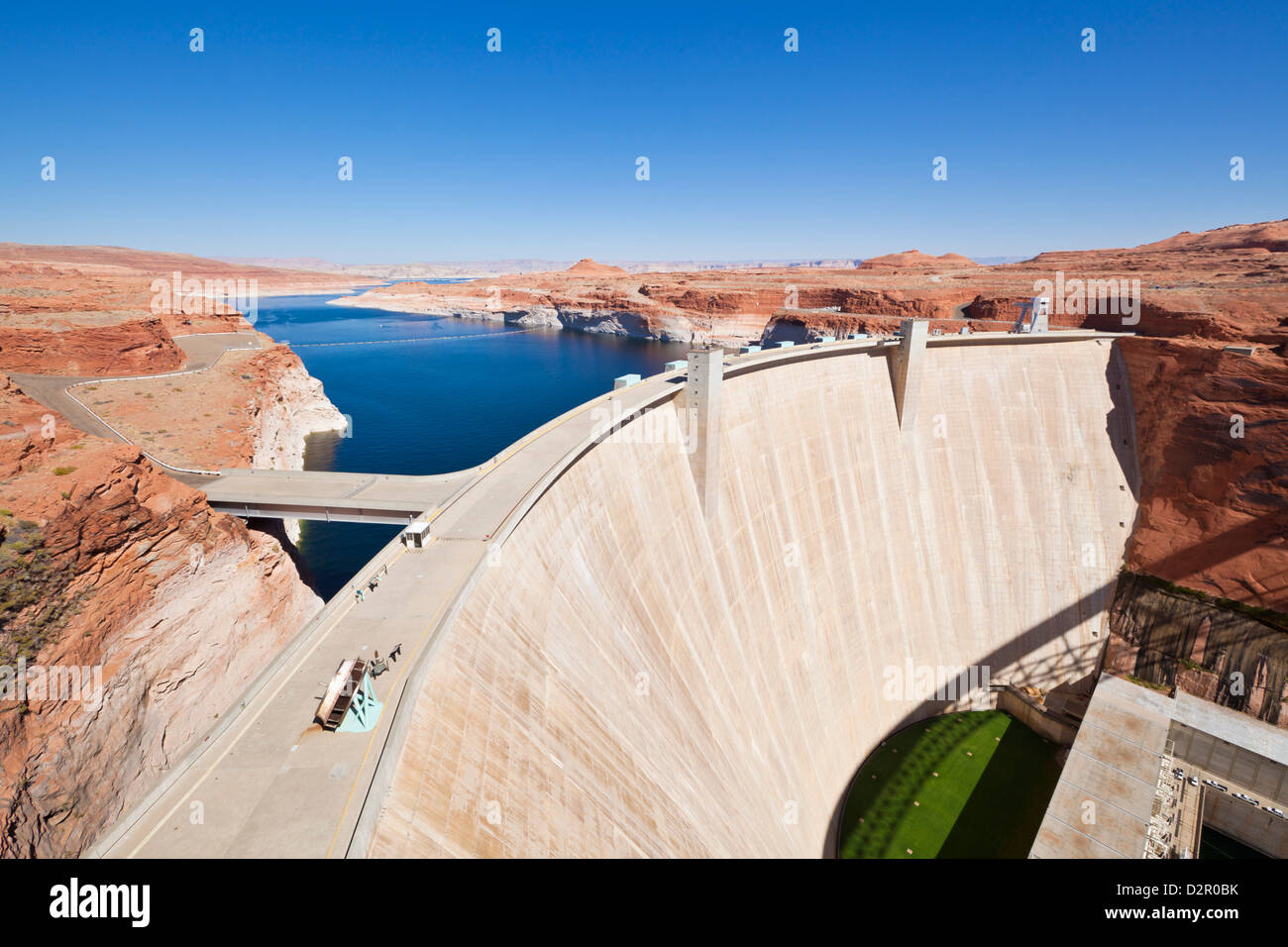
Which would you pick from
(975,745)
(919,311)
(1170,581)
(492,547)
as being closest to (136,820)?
(492,547)

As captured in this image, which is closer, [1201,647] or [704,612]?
[704,612]

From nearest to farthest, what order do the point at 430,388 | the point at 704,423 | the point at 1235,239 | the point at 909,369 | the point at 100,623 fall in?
the point at 100,623
the point at 704,423
the point at 909,369
the point at 430,388
the point at 1235,239

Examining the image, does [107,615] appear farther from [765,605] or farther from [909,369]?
[909,369]

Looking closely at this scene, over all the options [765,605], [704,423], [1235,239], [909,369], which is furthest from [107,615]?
[1235,239]
